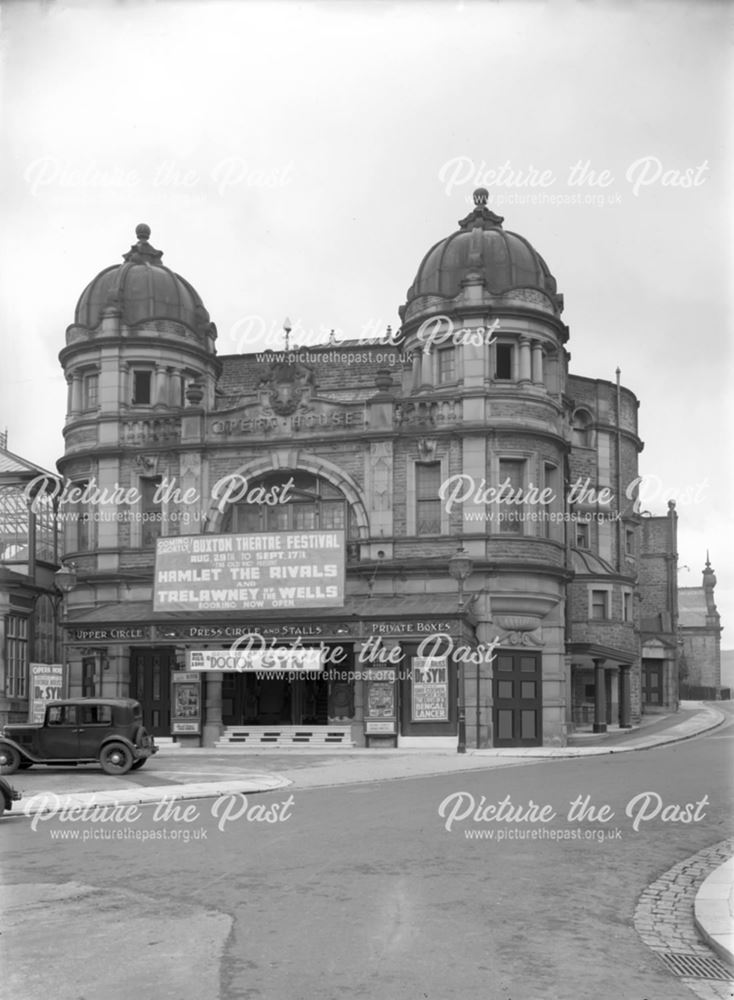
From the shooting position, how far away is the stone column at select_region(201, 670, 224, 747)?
35.4m

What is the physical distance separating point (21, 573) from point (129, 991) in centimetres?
3336

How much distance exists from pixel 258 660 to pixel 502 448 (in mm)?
9560

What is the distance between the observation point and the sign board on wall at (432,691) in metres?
33.7

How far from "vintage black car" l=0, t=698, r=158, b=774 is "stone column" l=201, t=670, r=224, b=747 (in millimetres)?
11101

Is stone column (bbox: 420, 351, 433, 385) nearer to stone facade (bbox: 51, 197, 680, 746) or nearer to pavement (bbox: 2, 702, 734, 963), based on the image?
stone facade (bbox: 51, 197, 680, 746)

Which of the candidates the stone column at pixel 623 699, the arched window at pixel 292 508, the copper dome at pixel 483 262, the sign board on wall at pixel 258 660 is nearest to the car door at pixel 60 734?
the sign board on wall at pixel 258 660

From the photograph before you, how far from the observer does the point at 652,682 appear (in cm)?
6056

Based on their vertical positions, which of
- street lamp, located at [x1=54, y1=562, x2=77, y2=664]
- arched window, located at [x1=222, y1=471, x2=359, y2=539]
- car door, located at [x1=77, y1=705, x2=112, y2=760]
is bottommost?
car door, located at [x1=77, y1=705, x2=112, y2=760]

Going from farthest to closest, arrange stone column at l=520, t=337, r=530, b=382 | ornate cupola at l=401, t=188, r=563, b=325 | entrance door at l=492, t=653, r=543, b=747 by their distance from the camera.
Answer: ornate cupola at l=401, t=188, r=563, b=325
stone column at l=520, t=337, r=530, b=382
entrance door at l=492, t=653, r=543, b=747

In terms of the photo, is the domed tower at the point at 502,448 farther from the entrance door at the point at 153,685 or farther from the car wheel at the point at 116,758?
the car wheel at the point at 116,758

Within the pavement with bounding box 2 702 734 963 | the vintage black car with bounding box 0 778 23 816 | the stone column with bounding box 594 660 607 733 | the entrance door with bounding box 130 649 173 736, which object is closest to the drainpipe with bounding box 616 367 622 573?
the stone column with bounding box 594 660 607 733

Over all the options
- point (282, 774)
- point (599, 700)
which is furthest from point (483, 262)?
point (282, 774)

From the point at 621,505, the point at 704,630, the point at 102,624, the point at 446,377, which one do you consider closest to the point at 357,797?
the point at 102,624

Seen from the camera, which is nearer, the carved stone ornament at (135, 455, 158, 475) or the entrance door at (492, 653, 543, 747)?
the entrance door at (492, 653, 543, 747)
